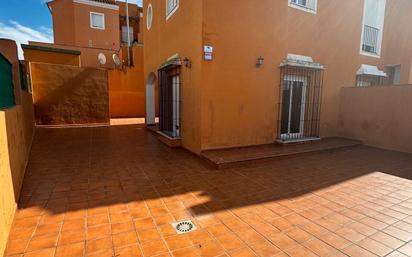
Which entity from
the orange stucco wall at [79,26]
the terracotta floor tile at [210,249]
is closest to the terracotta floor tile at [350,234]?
the terracotta floor tile at [210,249]

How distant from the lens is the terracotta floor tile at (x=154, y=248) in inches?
89.1

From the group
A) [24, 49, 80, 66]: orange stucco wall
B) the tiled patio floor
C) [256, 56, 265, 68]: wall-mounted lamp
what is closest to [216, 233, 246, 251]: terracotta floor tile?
the tiled patio floor

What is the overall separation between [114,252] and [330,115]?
331 inches

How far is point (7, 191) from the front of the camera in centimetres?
263

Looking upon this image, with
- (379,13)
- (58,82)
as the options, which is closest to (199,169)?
(58,82)

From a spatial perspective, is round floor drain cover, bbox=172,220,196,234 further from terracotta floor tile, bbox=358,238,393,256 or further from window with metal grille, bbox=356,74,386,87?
window with metal grille, bbox=356,74,386,87

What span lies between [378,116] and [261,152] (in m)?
4.74

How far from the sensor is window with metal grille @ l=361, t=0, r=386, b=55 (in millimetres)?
8812

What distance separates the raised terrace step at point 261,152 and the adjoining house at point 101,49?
8.37 meters

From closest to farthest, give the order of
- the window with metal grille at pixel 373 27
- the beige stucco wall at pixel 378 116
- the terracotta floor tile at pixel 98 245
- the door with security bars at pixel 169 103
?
the terracotta floor tile at pixel 98 245, the beige stucco wall at pixel 378 116, the door with security bars at pixel 169 103, the window with metal grille at pixel 373 27

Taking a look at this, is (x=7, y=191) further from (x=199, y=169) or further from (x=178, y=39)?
(x=178, y=39)

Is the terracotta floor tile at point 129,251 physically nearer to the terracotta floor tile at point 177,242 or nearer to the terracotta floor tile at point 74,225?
the terracotta floor tile at point 177,242

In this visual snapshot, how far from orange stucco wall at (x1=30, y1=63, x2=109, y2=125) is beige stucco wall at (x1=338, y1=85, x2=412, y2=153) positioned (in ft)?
36.1

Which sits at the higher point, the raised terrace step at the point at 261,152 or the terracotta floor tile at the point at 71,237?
the raised terrace step at the point at 261,152
